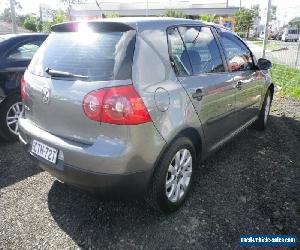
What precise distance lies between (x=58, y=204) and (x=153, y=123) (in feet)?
4.67

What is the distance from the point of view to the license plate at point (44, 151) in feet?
A: 9.30

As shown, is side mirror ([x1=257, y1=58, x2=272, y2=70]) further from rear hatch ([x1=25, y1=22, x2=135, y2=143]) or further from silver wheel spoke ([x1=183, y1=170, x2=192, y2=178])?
rear hatch ([x1=25, y1=22, x2=135, y2=143])

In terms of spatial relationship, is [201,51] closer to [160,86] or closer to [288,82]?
[160,86]

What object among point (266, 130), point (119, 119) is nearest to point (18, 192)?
point (119, 119)

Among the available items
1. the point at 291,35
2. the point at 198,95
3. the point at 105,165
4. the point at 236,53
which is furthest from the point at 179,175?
the point at 291,35

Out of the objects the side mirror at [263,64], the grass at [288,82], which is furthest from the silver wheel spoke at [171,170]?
the grass at [288,82]

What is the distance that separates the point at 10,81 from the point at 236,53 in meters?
3.15

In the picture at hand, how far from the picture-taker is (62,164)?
109 inches

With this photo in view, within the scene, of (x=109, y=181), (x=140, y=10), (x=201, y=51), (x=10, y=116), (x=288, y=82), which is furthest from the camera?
(x=140, y=10)

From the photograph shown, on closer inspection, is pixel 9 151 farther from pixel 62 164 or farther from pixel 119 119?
pixel 119 119

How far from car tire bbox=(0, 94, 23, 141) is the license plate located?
210cm

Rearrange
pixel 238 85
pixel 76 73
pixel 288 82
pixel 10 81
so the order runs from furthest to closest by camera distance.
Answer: pixel 288 82, pixel 10 81, pixel 238 85, pixel 76 73

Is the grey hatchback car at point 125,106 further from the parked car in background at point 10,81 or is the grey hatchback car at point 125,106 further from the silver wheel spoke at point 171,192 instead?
the parked car in background at point 10,81

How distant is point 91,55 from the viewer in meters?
2.80
